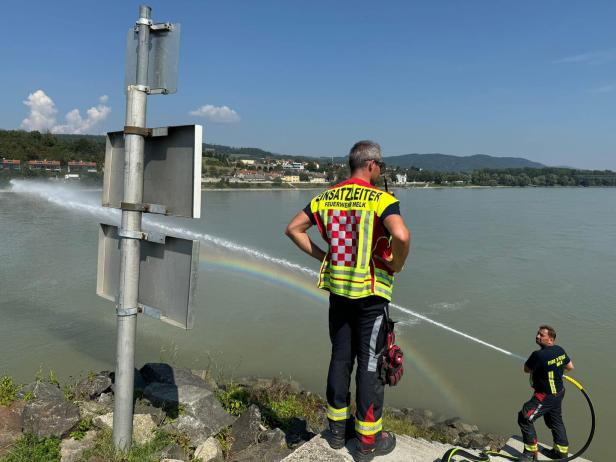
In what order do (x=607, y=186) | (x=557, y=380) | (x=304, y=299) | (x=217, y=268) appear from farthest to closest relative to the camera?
(x=607, y=186) < (x=217, y=268) < (x=304, y=299) < (x=557, y=380)

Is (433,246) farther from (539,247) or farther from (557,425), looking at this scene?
(557,425)

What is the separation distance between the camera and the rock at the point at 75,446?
148 inches

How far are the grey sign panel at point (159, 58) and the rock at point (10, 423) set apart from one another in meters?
3.16

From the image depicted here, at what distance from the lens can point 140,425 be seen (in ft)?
14.0

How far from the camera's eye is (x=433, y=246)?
1182 inches

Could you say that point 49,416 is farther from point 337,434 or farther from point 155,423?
point 337,434

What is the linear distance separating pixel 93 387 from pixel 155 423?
4.33ft

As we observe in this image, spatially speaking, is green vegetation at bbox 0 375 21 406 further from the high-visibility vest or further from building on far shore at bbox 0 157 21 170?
building on far shore at bbox 0 157 21 170

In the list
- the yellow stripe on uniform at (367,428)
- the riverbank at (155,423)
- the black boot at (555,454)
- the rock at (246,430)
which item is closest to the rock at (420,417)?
the riverbank at (155,423)

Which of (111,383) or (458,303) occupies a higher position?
(111,383)

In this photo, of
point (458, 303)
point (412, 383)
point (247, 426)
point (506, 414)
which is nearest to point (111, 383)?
point (247, 426)

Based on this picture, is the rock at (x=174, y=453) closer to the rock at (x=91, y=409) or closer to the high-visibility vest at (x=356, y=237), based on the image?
the rock at (x=91, y=409)

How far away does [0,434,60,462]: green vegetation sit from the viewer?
369cm

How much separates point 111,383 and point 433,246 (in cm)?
2654
